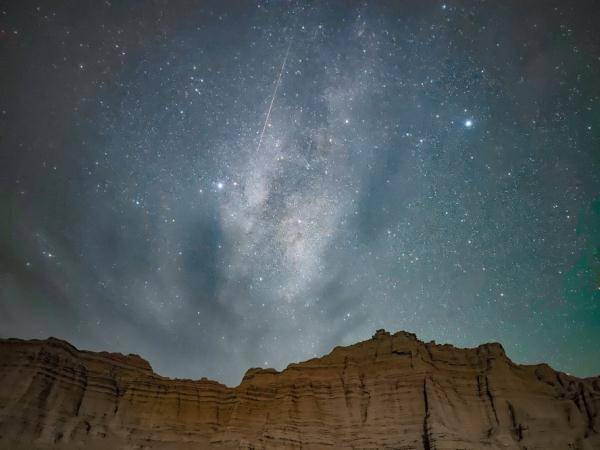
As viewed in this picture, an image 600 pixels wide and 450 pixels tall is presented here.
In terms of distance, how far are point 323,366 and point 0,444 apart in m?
32.2

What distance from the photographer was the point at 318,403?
152 feet

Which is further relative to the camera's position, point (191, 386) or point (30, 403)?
point (191, 386)

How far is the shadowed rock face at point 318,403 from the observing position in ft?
126

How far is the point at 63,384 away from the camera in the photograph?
43.6 metres

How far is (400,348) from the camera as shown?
48.2m

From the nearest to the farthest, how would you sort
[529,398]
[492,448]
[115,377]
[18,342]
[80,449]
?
[492,448], [80,449], [529,398], [18,342], [115,377]

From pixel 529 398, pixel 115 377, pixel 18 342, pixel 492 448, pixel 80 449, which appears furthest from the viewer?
pixel 115 377

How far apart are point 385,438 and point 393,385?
5925 mm

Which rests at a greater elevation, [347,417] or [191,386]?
[191,386]

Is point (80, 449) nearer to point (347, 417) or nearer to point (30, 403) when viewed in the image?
point (30, 403)

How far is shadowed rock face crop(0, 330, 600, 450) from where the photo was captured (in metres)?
38.5

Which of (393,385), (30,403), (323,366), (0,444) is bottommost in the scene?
(0,444)

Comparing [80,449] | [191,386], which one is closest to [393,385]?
[191,386]

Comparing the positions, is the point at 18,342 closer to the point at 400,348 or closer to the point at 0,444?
the point at 0,444
